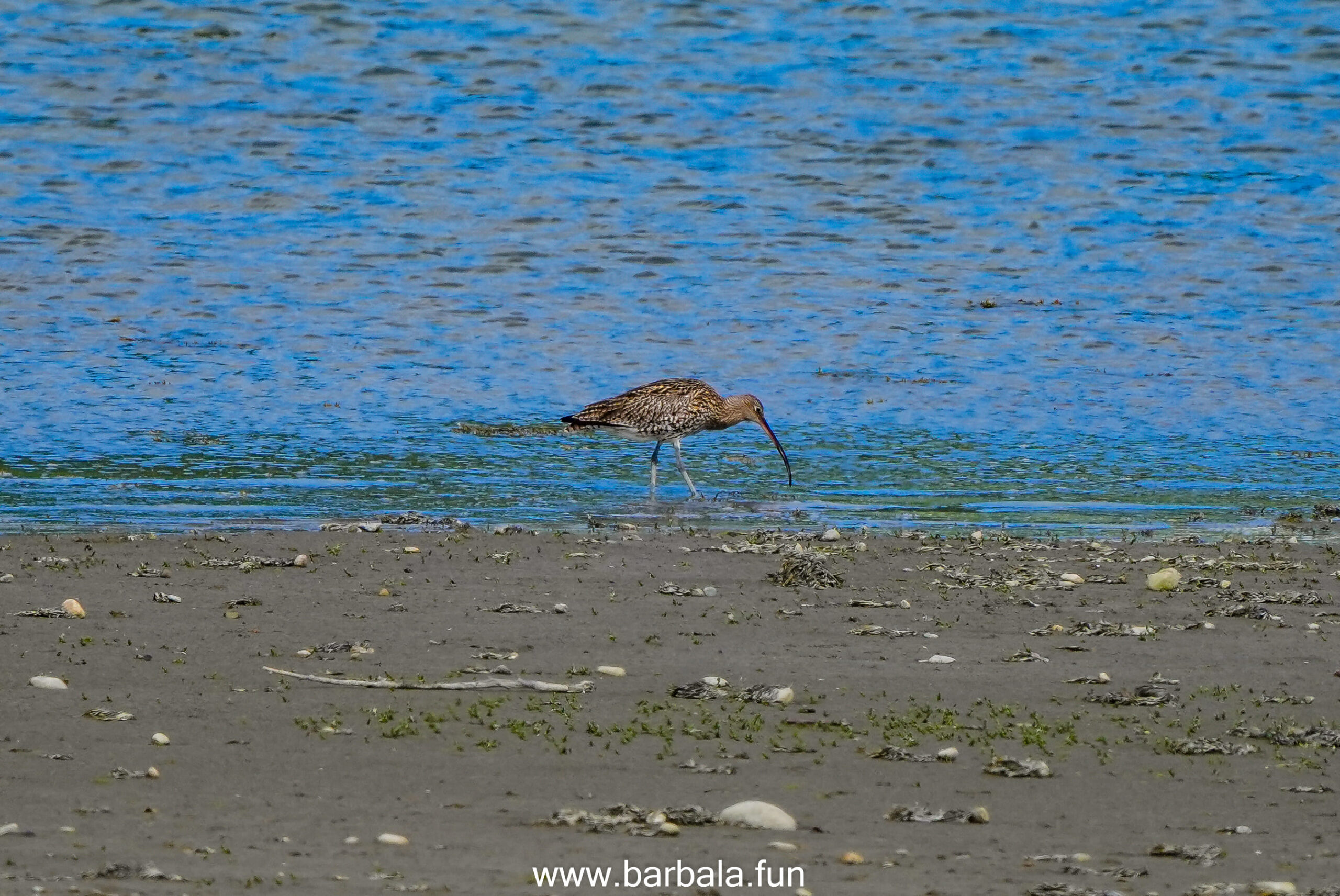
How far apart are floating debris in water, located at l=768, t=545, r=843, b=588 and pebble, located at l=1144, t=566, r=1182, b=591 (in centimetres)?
170

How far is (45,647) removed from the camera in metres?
8.27

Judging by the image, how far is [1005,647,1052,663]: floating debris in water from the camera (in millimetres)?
8477

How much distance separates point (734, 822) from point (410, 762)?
1.34 meters

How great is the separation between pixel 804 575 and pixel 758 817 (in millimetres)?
4580

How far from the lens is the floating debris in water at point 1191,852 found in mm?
5555

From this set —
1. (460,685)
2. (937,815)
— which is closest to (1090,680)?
(937,815)

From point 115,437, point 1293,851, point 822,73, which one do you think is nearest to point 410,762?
point 1293,851

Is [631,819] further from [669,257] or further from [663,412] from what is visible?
[669,257]

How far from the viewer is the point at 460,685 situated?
768cm

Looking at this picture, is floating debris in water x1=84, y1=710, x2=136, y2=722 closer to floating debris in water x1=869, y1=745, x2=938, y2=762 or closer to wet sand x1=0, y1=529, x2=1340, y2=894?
wet sand x1=0, y1=529, x2=1340, y2=894

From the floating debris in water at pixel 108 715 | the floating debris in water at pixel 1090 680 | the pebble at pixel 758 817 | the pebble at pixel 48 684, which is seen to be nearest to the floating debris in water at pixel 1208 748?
the floating debris in water at pixel 1090 680

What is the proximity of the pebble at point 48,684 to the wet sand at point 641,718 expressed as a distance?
0.19 feet

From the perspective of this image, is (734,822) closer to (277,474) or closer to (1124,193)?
(277,474)

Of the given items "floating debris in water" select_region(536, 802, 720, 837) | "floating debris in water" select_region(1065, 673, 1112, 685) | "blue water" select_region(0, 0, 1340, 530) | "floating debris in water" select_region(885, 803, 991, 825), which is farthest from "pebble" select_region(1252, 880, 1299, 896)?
"blue water" select_region(0, 0, 1340, 530)
